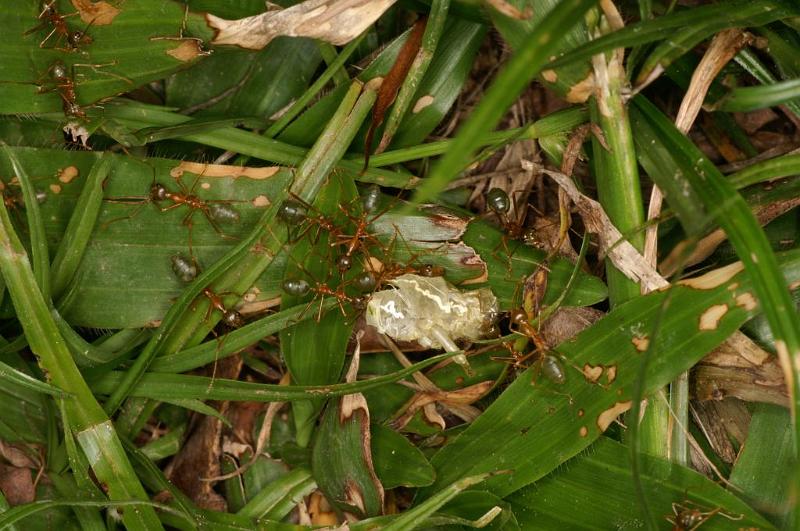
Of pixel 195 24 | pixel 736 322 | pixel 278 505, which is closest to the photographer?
pixel 736 322

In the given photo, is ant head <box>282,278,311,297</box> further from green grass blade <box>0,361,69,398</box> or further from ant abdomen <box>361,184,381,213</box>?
green grass blade <box>0,361,69,398</box>

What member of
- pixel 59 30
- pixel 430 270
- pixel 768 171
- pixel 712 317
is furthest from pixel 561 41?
pixel 59 30

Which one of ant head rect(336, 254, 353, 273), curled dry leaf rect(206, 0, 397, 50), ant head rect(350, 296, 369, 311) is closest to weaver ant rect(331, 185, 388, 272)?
ant head rect(336, 254, 353, 273)

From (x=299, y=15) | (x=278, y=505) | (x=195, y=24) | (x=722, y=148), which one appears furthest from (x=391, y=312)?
(x=722, y=148)

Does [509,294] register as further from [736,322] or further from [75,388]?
[75,388]

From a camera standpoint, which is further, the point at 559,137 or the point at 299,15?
the point at 559,137

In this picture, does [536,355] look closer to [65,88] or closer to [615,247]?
[615,247]
